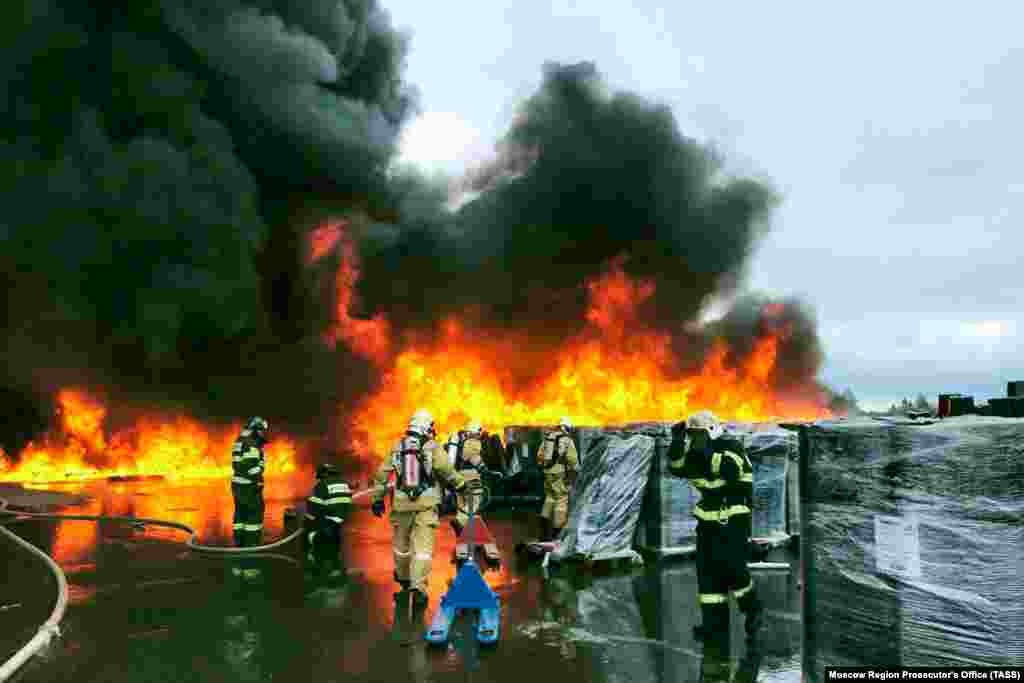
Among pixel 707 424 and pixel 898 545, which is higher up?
pixel 707 424

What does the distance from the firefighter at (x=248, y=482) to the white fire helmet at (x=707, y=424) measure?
6152mm

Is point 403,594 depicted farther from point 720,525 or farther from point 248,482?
point 248,482

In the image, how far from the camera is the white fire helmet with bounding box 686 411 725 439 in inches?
228

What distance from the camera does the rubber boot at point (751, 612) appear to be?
564cm

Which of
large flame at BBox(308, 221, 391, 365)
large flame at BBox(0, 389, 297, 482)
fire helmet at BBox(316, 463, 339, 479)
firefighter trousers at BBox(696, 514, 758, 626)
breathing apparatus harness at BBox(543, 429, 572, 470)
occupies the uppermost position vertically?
large flame at BBox(308, 221, 391, 365)

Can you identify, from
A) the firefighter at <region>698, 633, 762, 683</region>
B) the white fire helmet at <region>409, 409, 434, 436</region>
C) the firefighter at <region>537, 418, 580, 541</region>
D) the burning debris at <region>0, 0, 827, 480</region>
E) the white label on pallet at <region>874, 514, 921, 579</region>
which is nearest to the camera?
the white label on pallet at <region>874, 514, 921, 579</region>

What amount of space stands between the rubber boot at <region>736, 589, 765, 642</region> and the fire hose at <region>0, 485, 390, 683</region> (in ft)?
11.2

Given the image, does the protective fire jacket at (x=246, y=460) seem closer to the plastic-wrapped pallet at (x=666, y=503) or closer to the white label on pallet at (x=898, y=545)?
the plastic-wrapped pallet at (x=666, y=503)

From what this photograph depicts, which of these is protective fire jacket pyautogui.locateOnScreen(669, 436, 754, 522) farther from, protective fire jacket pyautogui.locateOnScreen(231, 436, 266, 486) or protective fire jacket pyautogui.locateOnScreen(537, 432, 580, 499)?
protective fire jacket pyautogui.locateOnScreen(231, 436, 266, 486)

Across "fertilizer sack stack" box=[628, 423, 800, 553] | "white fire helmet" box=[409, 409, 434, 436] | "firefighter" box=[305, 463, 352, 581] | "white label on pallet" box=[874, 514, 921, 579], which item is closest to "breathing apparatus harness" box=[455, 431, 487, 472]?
"firefighter" box=[305, 463, 352, 581]

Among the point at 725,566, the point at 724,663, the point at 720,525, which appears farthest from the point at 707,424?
the point at 724,663

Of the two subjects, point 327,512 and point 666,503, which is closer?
point 666,503

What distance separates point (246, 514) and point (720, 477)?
678cm

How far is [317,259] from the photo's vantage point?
1144 inches
